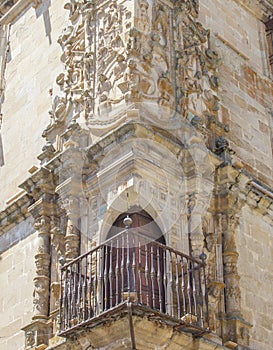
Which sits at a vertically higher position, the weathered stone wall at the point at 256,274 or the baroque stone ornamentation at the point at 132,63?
the baroque stone ornamentation at the point at 132,63

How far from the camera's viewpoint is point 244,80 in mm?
11203

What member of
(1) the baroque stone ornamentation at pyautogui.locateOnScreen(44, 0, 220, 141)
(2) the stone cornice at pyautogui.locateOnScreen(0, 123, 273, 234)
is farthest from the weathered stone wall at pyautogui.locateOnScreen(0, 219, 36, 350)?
(1) the baroque stone ornamentation at pyautogui.locateOnScreen(44, 0, 220, 141)

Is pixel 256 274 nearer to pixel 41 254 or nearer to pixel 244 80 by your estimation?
pixel 41 254

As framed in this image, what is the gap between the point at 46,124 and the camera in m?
10.5

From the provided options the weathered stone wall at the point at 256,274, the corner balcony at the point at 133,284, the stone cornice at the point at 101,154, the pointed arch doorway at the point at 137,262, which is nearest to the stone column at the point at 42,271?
the stone cornice at the point at 101,154

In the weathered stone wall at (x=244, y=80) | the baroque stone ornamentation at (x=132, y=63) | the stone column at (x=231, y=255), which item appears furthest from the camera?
the weathered stone wall at (x=244, y=80)

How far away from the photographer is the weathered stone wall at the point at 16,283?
9.24 m

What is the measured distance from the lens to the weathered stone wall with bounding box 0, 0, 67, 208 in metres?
10.8

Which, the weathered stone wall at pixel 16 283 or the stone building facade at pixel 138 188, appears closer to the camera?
the stone building facade at pixel 138 188

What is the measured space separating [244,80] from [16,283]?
4.46 meters

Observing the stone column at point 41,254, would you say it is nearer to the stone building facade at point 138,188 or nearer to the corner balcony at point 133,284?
the stone building facade at point 138,188

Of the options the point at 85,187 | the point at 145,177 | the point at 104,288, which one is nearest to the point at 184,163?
the point at 145,177

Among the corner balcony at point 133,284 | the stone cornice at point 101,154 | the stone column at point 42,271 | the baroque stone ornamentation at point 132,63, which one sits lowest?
the corner balcony at point 133,284

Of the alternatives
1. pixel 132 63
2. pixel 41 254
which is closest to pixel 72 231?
pixel 41 254
